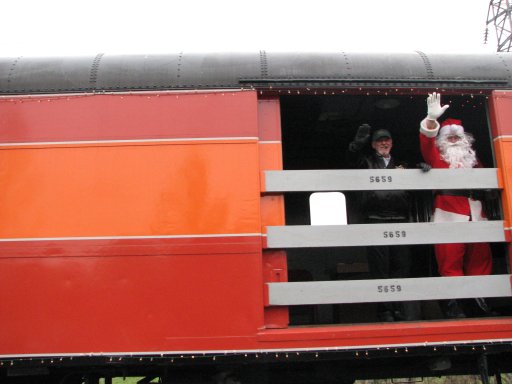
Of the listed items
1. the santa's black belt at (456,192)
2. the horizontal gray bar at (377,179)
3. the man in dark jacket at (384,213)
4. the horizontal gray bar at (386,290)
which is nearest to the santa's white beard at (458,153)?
the santa's black belt at (456,192)

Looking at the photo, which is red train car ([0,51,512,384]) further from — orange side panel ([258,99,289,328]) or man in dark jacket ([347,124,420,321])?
man in dark jacket ([347,124,420,321])

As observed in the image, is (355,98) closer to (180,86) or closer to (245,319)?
(180,86)

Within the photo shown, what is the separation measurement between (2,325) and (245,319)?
1.71 m

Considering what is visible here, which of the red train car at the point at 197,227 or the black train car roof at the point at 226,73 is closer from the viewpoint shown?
the red train car at the point at 197,227

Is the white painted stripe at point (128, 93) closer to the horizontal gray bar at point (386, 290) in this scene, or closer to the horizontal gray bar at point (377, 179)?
the horizontal gray bar at point (377, 179)

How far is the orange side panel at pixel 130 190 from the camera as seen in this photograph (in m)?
3.43

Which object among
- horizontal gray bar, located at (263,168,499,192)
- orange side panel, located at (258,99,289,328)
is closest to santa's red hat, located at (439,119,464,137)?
horizontal gray bar, located at (263,168,499,192)

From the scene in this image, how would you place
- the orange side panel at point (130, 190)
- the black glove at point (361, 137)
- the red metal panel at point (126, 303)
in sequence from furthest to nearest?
the black glove at point (361, 137)
the orange side panel at point (130, 190)
the red metal panel at point (126, 303)

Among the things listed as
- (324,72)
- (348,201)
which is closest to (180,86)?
(324,72)

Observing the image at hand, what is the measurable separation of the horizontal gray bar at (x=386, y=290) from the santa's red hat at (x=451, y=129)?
127 centimetres

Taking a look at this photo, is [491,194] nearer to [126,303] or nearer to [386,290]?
[386,290]

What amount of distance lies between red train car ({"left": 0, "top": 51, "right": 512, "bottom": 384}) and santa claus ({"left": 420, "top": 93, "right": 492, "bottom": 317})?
12.8 inches

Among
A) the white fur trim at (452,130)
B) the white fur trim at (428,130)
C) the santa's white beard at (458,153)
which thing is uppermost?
the white fur trim at (452,130)

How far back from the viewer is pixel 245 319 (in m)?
3.36
